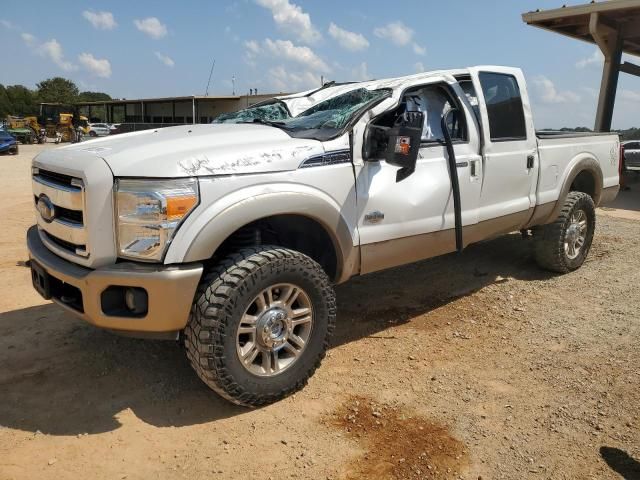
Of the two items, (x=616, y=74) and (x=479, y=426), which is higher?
(x=616, y=74)

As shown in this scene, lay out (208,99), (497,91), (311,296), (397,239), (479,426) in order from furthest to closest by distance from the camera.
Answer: (208,99), (497,91), (397,239), (311,296), (479,426)

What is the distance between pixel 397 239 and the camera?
373 centimetres

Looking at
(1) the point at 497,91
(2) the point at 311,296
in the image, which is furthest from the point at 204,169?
(1) the point at 497,91

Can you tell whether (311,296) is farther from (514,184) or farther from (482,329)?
(514,184)

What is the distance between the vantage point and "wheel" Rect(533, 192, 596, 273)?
18.0 ft

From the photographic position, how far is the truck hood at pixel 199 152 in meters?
2.74

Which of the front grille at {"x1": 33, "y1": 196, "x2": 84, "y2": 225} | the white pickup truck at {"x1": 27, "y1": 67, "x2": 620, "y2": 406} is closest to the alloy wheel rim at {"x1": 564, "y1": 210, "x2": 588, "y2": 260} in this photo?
the white pickup truck at {"x1": 27, "y1": 67, "x2": 620, "y2": 406}

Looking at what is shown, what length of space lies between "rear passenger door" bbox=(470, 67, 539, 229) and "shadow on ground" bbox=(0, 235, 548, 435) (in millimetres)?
955

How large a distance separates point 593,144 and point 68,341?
5.55m

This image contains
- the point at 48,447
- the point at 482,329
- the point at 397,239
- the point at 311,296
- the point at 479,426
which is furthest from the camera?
the point at 482,329

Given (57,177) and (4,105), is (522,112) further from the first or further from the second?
(4,105)

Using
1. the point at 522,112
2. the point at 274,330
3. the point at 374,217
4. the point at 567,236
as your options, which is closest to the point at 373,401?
the point at 274,330

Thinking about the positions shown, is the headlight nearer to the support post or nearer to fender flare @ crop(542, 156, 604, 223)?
fender flare @ crop(542, 156, 604, 223)

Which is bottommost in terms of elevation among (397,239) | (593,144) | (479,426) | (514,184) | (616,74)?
(479,426)
